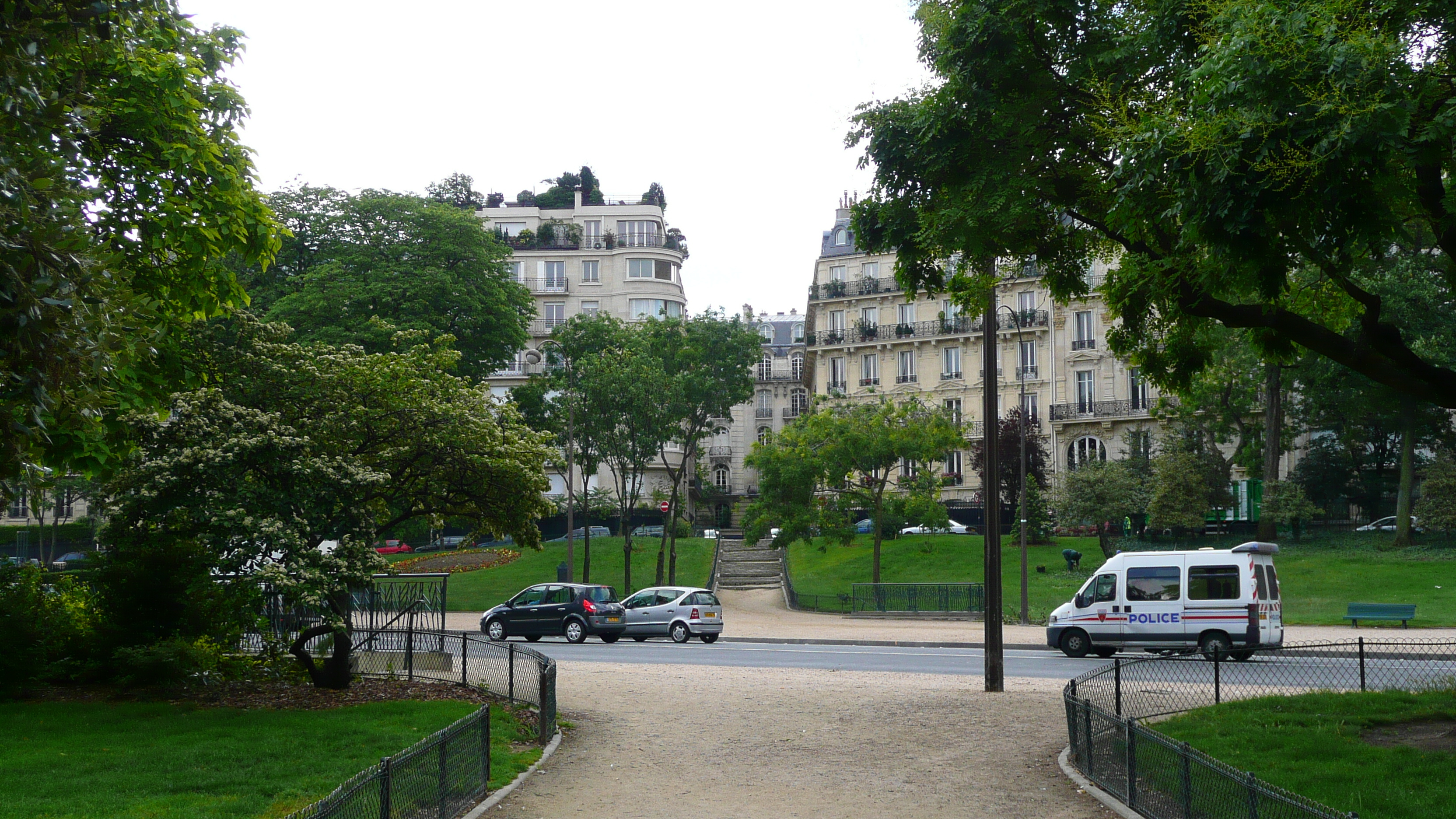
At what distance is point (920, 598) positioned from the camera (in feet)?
122

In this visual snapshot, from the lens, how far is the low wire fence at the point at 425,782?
6.82 metres

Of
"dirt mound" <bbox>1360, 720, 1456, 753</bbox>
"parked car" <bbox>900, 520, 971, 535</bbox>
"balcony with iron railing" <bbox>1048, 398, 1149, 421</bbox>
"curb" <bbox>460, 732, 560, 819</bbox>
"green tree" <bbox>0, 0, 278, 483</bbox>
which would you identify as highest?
"balcony with iron railing" <bbox>1048, 398, 1149, 421</bbox>

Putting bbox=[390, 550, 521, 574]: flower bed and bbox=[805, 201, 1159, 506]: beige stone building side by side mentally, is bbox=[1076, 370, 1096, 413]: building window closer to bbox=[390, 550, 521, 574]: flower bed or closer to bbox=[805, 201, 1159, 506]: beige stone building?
bbox=[805, 201, 1159, 506]: beige stone building

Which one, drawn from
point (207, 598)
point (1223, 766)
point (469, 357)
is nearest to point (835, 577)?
point (469, 357)

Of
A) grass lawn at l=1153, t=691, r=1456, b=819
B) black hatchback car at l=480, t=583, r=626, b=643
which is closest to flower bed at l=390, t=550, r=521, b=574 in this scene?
black hatchback car at l=480, t=583, r=626, b=643

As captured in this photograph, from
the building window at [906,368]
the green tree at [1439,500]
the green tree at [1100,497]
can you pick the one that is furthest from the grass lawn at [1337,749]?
the building window at [906,368]

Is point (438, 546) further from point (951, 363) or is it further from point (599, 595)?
point (599, 595)

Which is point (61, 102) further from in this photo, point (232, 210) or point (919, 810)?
point (919, 810)

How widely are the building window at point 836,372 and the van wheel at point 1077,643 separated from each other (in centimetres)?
4526

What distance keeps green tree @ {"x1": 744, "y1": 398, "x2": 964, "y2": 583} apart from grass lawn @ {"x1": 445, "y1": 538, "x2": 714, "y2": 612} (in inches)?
261

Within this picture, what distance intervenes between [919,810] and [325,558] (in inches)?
329

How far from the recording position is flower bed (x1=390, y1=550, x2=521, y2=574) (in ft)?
171

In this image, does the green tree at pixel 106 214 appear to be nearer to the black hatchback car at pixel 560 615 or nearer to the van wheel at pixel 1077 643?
the black hatchback car at pixel 560 615

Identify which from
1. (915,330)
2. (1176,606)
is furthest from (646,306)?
(1176,606)
